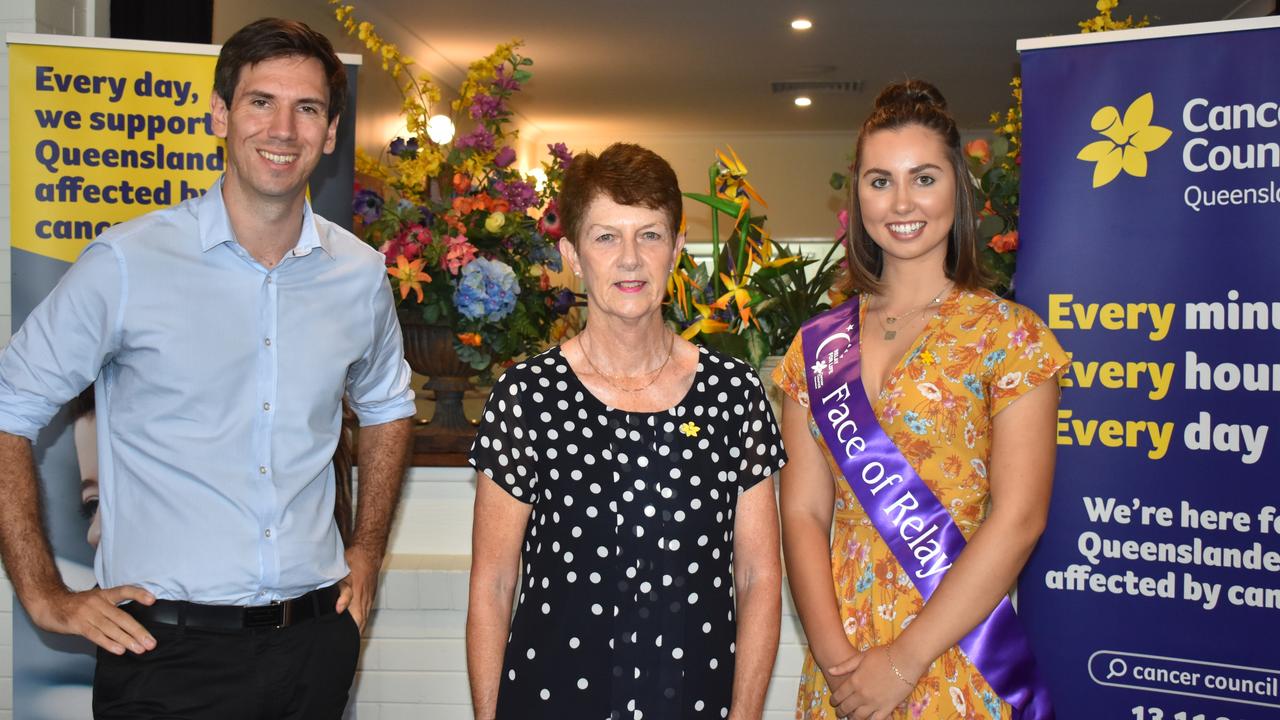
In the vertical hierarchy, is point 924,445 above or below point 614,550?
above

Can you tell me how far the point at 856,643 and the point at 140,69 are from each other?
214 centimetres

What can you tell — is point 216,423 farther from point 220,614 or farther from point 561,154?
point 561,154

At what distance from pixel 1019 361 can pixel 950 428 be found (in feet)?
0.46

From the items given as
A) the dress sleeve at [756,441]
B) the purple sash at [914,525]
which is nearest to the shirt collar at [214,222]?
the dress sleeve at [756,441]

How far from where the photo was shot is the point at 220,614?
64.7 inches

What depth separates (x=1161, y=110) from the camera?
2.33 m

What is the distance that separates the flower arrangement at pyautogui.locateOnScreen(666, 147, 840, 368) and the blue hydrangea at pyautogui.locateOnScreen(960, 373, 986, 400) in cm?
111

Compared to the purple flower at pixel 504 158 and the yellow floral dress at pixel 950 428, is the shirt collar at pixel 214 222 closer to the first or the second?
the yellow floral dress at pixel 950 428

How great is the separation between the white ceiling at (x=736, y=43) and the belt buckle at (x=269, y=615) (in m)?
5.34

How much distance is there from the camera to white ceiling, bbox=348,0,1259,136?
651 cm

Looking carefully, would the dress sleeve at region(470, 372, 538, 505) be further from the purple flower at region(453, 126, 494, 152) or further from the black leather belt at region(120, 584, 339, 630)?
the purple flower at region(453, 126, 494, 152)

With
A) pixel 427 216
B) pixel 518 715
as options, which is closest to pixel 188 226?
pixel 518 715

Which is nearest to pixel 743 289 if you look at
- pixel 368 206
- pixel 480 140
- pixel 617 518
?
pixel 480 140

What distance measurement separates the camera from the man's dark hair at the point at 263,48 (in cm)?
170
